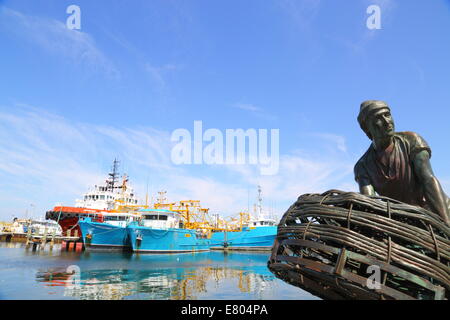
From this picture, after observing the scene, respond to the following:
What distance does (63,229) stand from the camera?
46.0 metres

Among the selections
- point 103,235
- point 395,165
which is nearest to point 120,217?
point 103,235

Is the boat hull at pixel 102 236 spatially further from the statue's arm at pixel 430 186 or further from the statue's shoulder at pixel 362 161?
the statue's arm at pixel 430 186

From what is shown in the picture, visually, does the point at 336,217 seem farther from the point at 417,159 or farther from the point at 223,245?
the point at 223,245

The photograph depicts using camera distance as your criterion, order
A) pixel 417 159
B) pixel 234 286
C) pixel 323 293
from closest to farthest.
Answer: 1. pixel 323 293
2. pixel 417 159
3. pixel 234 286

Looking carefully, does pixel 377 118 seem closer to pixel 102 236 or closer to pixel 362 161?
pixel 362 161

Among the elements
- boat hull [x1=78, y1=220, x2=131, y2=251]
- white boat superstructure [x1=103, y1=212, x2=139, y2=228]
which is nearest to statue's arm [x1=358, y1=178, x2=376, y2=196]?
boat hull [x1=78, y1=220, x2=131, y2=251]

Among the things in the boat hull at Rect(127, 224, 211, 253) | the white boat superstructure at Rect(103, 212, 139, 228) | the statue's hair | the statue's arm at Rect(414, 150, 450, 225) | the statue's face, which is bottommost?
the boat hull at Rect(127, 224, 211, 253)

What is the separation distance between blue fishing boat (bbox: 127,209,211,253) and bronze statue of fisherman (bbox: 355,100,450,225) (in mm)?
32654

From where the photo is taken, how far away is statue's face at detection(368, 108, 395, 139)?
2.48 m

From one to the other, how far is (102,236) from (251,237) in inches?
A: 962

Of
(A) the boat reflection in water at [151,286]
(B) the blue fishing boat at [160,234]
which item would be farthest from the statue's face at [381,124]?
(B) the blue fishing boat at [160,234]

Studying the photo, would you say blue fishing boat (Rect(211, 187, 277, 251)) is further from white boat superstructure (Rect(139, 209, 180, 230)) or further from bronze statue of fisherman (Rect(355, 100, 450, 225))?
bronze statue of fisherman (Rect(355, 100, 450, 225))

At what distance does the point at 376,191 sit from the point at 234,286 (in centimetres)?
1365
